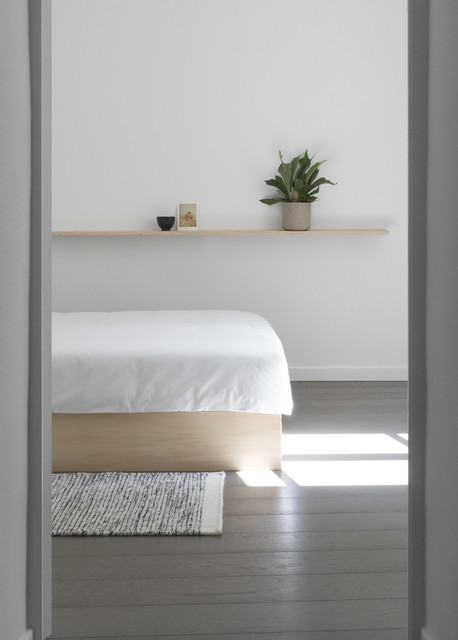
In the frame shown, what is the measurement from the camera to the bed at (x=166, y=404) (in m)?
2.85

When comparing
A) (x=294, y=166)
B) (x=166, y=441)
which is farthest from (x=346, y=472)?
(x=294, y=166)

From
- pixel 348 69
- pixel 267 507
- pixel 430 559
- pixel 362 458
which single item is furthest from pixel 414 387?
pixel 348 69

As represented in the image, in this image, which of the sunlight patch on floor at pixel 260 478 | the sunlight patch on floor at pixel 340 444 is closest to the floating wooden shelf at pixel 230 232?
the sunlight patch on floor at pixel 340 444

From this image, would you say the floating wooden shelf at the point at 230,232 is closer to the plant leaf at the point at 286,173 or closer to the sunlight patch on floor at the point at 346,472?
the plant leaf at the point at 286,173

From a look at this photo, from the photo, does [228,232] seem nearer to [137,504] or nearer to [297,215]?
[297,215]

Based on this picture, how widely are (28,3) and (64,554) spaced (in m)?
1.52

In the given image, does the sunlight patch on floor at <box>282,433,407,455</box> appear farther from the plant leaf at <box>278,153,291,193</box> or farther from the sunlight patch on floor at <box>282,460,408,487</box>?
the plant leaf at <box>278,153,291,193</box>

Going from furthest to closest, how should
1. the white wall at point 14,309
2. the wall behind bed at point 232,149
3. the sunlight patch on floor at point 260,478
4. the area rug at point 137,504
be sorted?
the wall behind bed at point 232,149
the sunlight patch on floor at point 260,478
the area rug at point 137,504
the white wall at point 14,309

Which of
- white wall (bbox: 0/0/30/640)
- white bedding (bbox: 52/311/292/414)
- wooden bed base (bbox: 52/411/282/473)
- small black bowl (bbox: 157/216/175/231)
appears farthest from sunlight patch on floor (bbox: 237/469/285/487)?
small black bowl (bbox: 157/216/175/231)

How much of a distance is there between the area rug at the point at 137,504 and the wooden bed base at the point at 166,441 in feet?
0.16

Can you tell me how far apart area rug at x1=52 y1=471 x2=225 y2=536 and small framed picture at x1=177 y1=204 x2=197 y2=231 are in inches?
87.3

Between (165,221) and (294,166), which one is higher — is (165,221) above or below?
below

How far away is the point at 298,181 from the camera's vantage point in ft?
15.4

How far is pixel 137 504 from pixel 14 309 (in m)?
1.30
